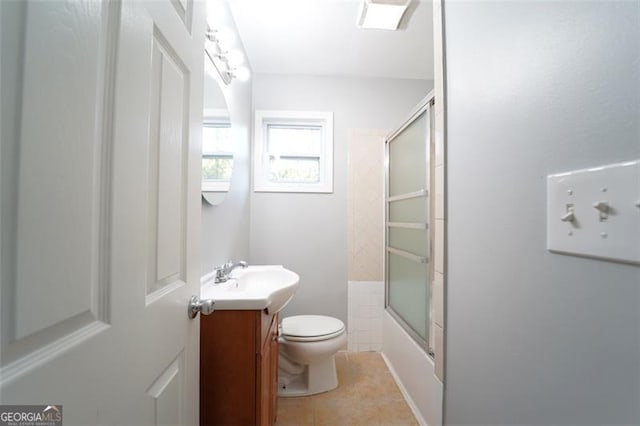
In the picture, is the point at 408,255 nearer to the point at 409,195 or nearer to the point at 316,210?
the point at 409,195

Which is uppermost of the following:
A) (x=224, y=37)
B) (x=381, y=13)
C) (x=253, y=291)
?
(x=381, y=13)

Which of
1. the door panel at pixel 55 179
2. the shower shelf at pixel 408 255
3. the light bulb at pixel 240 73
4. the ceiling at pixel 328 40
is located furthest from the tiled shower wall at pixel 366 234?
the door panel at pixel 55 179

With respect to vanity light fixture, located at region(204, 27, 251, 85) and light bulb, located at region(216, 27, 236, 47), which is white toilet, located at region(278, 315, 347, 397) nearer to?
vanity light fixture, located at region(204, 27, 251, 85)

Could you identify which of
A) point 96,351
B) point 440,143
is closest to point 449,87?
point 440,143

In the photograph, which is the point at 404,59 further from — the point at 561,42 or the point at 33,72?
the point at 33,72

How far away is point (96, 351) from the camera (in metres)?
0.37

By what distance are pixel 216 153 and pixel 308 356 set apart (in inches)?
52.4

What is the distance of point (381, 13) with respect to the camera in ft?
5.11

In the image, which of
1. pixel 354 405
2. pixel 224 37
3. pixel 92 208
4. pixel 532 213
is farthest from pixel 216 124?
pixel 354 405

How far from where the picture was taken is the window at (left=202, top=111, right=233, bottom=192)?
4.27 ft

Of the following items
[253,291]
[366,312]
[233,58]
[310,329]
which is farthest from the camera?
[366,312]

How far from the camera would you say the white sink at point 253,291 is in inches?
37.2

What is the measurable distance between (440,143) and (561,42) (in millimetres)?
403

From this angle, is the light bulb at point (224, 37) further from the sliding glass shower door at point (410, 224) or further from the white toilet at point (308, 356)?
the white toilet at point (308, 356)
